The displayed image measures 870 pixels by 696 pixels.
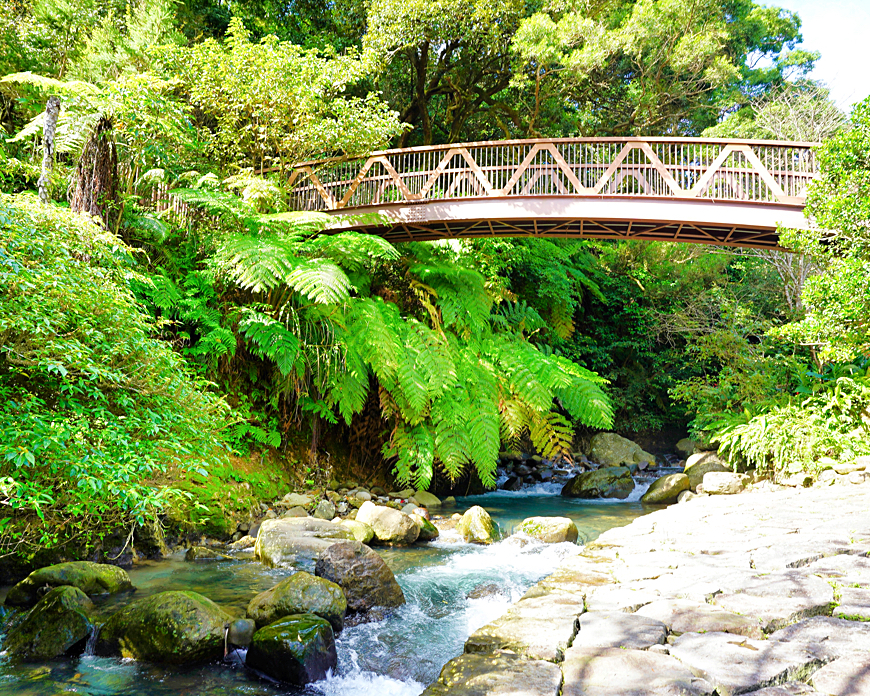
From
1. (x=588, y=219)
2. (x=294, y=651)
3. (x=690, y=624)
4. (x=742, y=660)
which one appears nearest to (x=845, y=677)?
(x=742, y=660)

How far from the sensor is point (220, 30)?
13906 mm

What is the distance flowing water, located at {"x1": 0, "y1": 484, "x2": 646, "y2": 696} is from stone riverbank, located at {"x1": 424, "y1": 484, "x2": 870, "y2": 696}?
3.34 ft

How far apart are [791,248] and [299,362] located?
6.81m

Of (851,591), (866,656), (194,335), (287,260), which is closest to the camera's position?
(866,656)

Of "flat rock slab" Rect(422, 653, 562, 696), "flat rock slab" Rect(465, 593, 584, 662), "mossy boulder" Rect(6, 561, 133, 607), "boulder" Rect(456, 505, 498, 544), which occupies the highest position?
"flat rock slab" Rect(422, 653, 562, 696)

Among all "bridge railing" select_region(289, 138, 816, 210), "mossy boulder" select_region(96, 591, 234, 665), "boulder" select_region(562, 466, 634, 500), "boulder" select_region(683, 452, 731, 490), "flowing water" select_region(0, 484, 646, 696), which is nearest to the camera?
"flowing water" select_region(0, 484, 646, 696)

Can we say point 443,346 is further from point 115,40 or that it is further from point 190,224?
point 115,40

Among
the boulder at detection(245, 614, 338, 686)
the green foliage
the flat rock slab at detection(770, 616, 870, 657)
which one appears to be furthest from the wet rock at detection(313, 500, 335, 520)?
the flat rock slab at detection(770, 616, 870, 657)

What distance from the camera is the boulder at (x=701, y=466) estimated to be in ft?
30.2

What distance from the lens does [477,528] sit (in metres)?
6.33

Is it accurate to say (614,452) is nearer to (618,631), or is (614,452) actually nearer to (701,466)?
(701,466)

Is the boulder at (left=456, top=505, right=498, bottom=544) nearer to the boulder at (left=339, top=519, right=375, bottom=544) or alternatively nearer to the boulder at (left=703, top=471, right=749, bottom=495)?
the boulder at (left=339, top=519, right=375, bottom=544)

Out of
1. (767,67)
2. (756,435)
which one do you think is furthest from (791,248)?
(767,67)

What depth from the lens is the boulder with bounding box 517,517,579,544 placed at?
20.0 ft
